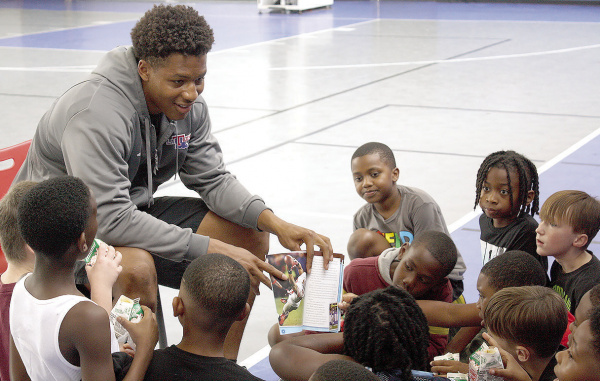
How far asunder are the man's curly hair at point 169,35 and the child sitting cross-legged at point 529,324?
1.44 metres

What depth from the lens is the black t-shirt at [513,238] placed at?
3.37 meters

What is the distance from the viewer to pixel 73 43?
13.0 m

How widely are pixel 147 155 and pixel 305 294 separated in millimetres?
869

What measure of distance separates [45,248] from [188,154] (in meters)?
1.32

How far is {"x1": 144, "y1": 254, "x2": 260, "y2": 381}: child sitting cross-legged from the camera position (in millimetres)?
2230

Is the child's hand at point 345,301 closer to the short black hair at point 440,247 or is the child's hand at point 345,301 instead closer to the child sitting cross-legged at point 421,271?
the child sitting cross-legged at point 421,271

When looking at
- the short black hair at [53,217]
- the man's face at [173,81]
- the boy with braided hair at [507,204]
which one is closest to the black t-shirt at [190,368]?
the short black hair at [53,217]

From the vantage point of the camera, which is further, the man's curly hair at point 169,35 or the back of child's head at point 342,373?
the man's curly hair at point 169,35

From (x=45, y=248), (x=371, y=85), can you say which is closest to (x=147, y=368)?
(x=45, y=248)

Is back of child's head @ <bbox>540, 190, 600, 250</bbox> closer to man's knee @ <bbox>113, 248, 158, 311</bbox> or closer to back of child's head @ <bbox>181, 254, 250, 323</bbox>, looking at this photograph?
back of child's head @ <bbox>181, 254, 250, 323</bbox>

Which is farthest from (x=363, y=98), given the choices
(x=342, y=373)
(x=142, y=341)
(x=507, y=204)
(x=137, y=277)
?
(x=342, y=373)

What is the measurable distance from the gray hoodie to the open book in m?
0.33

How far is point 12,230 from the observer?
100 inches

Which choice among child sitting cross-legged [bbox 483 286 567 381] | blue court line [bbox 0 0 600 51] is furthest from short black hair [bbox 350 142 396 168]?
blue court line [bbox 0 0 600 51]
